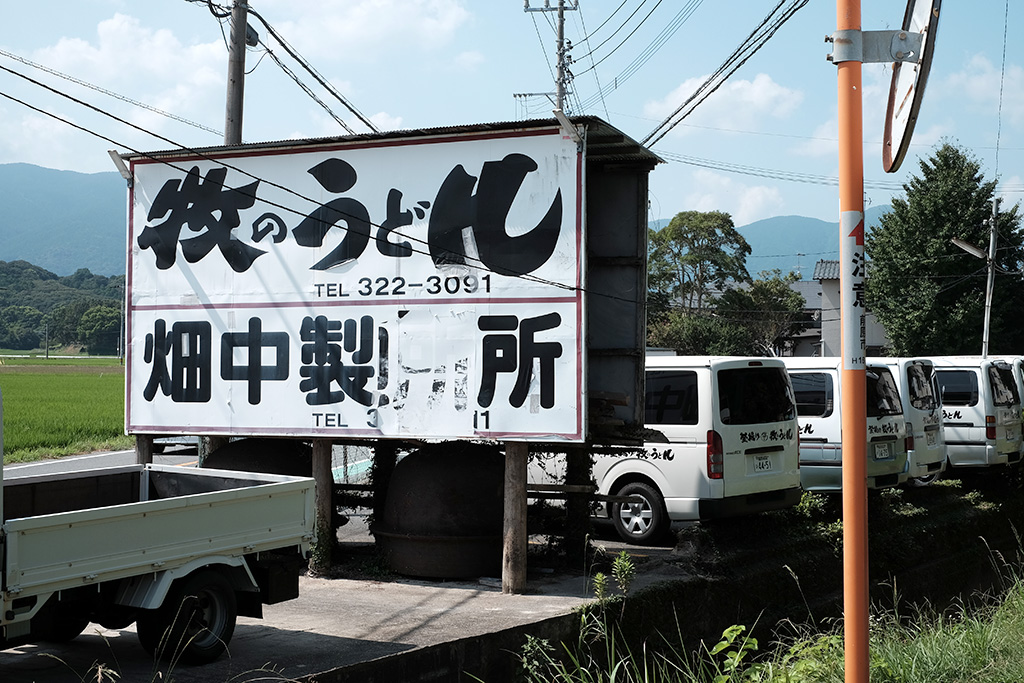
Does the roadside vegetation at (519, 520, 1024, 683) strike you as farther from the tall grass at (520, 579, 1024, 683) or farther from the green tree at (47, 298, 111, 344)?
the green tree at (47, 298, 111, 344)

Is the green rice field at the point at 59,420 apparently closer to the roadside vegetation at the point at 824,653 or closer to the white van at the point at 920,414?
the roadside vegetation at the point at 824,653

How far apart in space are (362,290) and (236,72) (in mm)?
4957

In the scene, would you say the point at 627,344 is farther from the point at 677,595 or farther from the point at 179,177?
the point at 179,177

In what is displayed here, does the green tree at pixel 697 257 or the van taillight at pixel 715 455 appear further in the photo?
the green tree at pixel 697 257

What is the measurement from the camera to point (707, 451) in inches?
428

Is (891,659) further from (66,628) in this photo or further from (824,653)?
(66,628)

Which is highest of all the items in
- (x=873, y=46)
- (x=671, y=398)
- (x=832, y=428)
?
(x=873, y=46)

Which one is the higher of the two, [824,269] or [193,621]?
[824,269]

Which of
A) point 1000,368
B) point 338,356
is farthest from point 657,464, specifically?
point 1000,368

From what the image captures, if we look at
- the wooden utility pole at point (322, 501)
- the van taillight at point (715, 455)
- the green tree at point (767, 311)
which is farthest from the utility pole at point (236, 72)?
the green tree at point (767, 311)

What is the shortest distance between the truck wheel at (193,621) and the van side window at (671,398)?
5.64 meters

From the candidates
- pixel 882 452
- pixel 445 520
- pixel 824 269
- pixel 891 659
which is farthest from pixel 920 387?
pixel 824 269

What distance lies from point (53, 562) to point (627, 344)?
5.86 metres

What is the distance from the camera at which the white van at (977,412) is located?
1616 cm
